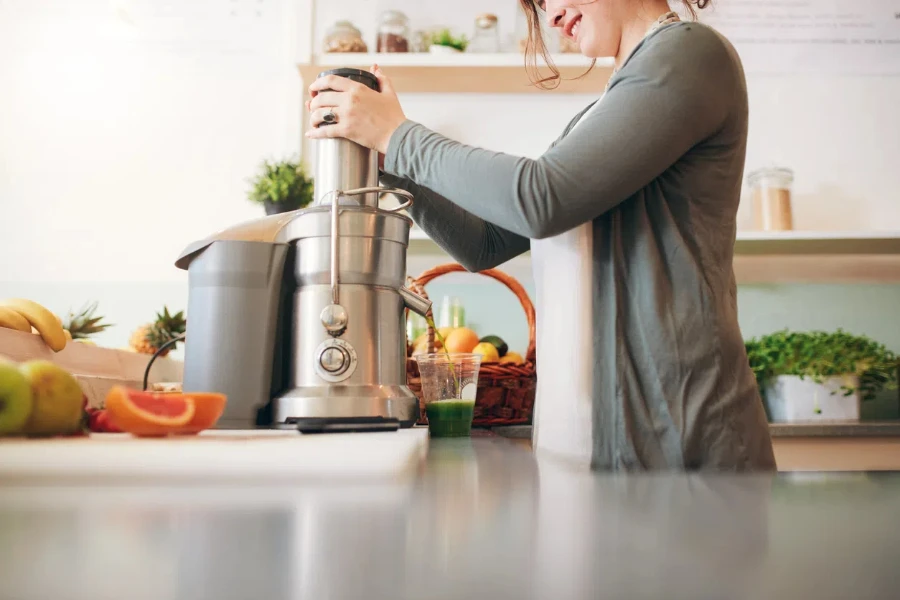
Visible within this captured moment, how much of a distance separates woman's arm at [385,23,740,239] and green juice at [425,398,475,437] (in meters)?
0.27

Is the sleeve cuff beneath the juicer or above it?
above

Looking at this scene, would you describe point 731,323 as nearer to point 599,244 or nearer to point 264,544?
point 599,244

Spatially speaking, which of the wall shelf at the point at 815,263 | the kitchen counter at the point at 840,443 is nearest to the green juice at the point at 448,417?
the kitchen counter at the point at 840,443

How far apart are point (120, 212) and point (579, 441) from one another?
188 centimetres

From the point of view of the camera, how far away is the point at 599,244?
2.70 ft

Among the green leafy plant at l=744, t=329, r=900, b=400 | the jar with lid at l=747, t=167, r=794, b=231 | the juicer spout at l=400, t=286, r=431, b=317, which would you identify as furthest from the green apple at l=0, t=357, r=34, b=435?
the jar with lid at l=747, t=167, r=794, b=231

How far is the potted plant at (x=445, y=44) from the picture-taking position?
1.99 m

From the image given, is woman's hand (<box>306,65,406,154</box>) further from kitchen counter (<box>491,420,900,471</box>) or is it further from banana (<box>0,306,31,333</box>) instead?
kitchen counter (<box>491,420,900,471</box>)

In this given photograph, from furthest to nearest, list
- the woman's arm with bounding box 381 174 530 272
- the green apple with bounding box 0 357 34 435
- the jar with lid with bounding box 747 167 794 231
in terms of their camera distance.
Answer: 1. the jar with lid with bounding box 747 167 794 231
2. the woman's arm with bounding box 381 174 530 272
3. the green apple with bounding box 0 357 34 435

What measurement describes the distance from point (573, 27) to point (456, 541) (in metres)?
0.91

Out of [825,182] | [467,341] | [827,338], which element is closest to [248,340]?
[467,341]

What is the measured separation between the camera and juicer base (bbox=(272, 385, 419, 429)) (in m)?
0.71

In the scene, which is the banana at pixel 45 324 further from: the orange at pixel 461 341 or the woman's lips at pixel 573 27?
the woman's lips at pixel 573 27

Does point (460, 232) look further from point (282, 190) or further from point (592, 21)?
point (282, 190)
